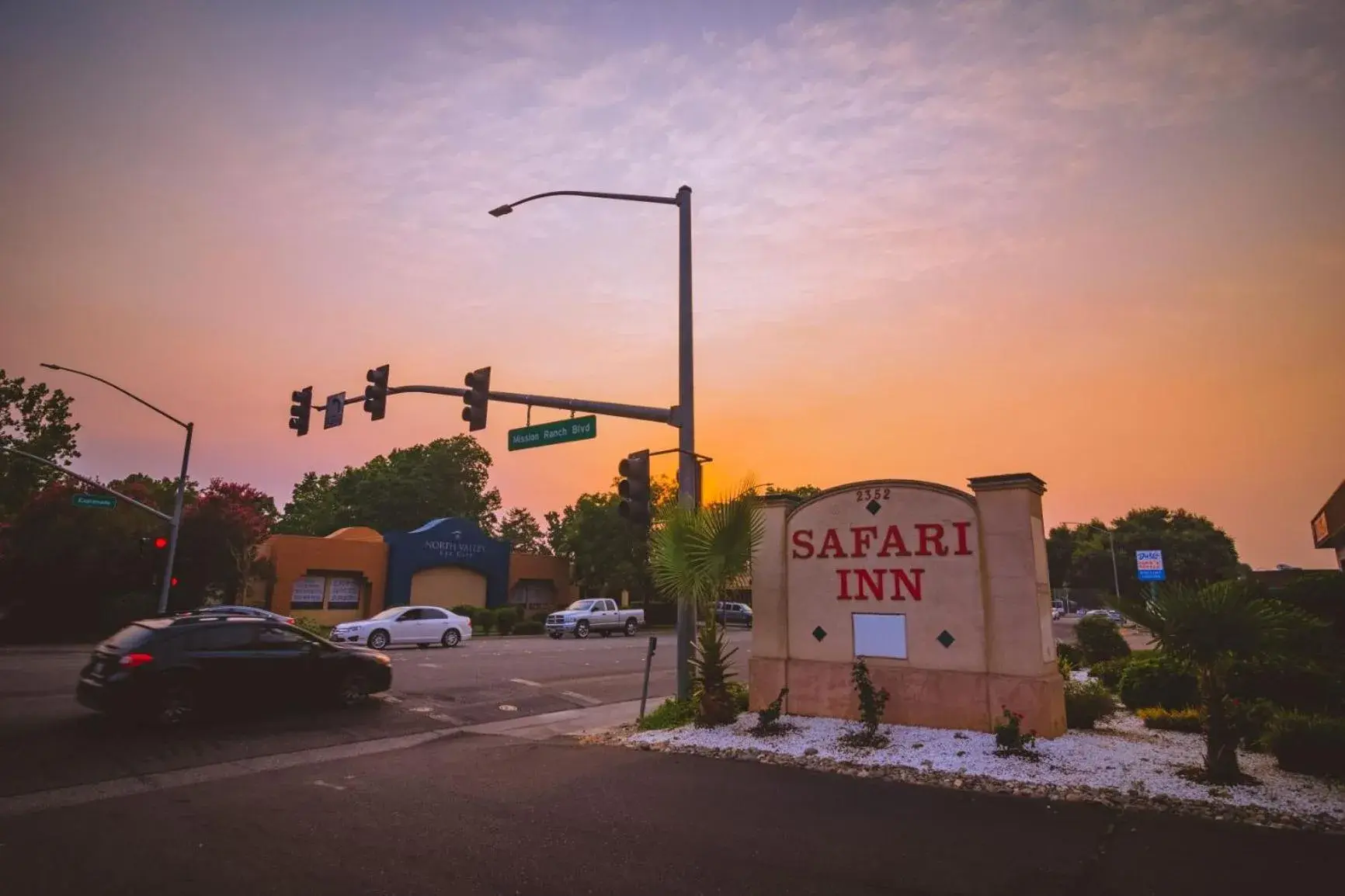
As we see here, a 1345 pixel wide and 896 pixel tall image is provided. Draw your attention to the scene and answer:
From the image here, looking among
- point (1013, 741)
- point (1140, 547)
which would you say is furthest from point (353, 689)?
point (1140, 547)

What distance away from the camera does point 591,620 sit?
37.7m

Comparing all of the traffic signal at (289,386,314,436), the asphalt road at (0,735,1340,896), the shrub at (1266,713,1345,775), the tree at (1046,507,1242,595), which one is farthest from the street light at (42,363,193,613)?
the tree at (1046,507,1242,595)

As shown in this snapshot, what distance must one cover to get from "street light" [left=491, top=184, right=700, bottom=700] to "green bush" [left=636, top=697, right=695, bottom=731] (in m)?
0.20

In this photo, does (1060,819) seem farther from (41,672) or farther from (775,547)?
(41,672)

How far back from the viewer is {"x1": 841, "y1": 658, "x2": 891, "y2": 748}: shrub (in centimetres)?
977

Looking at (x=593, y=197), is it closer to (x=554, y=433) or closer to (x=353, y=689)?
(x=554, y=433)

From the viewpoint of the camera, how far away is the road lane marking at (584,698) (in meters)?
15.7

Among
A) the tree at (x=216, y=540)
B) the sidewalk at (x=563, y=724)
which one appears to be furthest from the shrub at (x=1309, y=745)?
the tree at (x=216, y=540)

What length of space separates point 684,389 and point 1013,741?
275 inches

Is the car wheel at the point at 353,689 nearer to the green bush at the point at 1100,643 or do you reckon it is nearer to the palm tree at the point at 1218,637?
the palm tree at the point at 1218,637

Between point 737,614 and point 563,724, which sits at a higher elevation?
point 737,614

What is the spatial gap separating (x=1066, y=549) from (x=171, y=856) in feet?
345

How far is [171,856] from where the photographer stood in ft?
20.1

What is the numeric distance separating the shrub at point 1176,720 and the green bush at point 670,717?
6.58m
